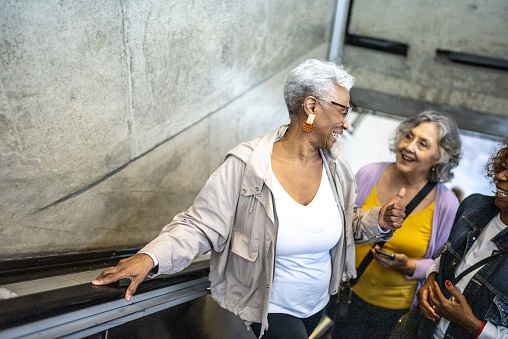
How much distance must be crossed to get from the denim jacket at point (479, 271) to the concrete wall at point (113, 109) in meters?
1.82

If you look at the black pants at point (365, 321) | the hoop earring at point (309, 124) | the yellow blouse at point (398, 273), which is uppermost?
the hoop earring at point (309, 124)

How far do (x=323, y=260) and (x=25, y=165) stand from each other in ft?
5.06

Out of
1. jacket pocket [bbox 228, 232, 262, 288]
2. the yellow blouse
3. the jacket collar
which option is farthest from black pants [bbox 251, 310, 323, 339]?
the yellow blouse

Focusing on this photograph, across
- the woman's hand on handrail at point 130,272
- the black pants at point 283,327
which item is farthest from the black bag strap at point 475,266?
the woman's hand on handrail at point 130,272

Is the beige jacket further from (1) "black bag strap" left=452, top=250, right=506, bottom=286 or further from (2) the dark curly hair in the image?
(2) the dark curly hair

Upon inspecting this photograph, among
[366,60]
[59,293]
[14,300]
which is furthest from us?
[366,60]

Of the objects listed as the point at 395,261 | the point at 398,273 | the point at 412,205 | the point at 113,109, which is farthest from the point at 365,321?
the point at 113,109

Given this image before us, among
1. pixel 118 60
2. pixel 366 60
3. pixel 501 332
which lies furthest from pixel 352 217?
pixel 366 60

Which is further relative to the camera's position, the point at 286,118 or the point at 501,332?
the point at 286,118

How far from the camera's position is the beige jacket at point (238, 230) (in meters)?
2.15

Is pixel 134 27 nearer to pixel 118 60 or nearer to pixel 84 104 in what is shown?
pixel 118 60

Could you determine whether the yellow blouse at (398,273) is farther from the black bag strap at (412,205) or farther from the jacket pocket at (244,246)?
the jacket pocket at (244,246)

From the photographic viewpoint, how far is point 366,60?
559cm

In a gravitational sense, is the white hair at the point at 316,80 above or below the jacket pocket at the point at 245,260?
above
